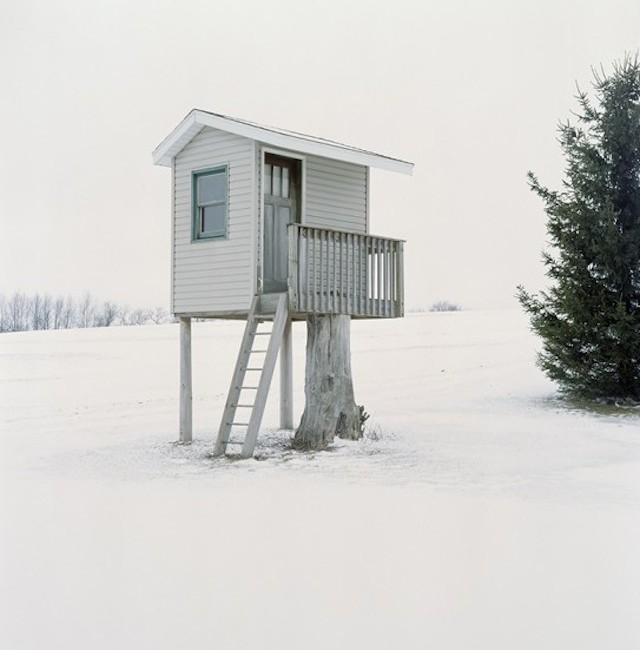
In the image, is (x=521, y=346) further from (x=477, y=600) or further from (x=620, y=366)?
(x=477, y=600)

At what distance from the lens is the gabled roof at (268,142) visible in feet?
43.5

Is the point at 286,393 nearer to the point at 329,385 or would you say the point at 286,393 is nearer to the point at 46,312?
the point at 329,385

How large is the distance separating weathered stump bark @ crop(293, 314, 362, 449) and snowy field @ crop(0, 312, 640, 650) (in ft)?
1.70

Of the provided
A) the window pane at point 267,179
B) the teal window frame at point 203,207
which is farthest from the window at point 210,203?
the window pane at point 267,179

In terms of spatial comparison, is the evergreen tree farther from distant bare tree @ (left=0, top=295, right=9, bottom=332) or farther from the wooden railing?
distant bare tree @ (left=0, top=295, right=9, bottom=332)

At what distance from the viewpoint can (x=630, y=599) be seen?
691 centimetres

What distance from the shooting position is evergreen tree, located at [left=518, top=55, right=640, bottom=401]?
1783 centimetres

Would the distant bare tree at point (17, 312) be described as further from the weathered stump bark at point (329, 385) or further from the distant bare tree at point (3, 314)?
the weathered stump bark at point (329, 385)

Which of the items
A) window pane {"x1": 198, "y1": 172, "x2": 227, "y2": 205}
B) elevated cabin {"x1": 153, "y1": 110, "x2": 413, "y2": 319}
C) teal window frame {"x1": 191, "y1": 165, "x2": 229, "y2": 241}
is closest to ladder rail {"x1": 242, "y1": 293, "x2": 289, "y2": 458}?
elevated cabin {"x1": 153, "y1": 110, "x2": 413, "y2": 319}

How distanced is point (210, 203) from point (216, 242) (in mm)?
705

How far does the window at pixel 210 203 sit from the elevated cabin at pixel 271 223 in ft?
0.05

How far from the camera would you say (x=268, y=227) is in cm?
1406

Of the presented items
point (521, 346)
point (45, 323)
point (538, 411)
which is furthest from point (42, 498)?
point (45, 323)

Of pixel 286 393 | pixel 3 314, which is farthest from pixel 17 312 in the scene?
pixel 286 393
